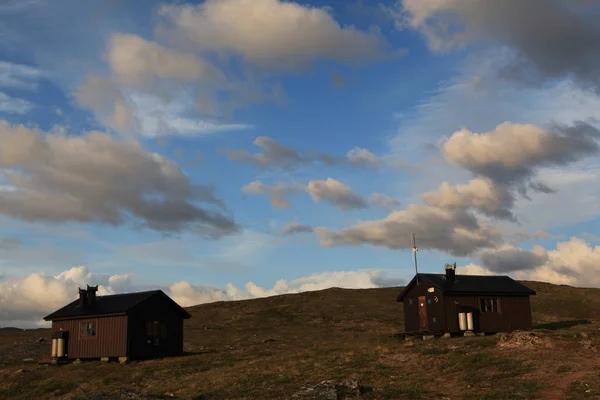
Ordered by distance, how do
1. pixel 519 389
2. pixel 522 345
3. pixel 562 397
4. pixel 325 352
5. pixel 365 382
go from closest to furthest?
pixel 562 397, pixel 519 389, pixel 365 382, pixel 522 345, pixel 325 352

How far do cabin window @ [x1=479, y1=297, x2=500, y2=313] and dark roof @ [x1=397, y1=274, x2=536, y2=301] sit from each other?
615 mm

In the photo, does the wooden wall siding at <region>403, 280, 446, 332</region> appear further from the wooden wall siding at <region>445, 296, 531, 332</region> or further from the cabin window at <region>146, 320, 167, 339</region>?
the cabin window at <region>146, 320, 167, 339</region>

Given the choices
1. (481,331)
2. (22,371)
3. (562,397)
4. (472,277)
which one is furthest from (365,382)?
(22,371)

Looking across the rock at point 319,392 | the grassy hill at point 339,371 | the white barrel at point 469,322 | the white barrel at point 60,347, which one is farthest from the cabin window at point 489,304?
the white barrel at point 60,347

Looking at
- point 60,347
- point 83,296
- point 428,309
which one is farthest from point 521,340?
point 60,347

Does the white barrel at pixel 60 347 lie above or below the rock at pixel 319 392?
above

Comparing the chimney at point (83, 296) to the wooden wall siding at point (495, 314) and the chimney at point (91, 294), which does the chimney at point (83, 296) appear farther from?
the wooden wall siding at point (495, 314)

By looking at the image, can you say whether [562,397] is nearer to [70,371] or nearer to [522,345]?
[522,345]

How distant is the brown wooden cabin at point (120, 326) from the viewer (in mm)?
47969

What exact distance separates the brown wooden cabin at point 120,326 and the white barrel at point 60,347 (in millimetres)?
83

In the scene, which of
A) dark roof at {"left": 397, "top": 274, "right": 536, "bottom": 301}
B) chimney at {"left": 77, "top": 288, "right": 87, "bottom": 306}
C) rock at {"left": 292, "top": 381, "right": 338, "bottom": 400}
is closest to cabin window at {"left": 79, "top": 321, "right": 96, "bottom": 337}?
chimney at {"left": 77, "top": 288, "right": 87, "bottom": 306}

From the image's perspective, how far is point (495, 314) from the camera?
162 ft

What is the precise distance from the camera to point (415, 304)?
169 feet

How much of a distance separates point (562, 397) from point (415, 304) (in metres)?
26.9
